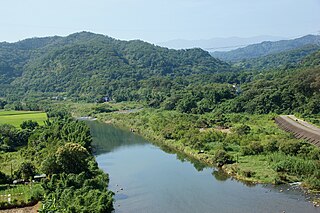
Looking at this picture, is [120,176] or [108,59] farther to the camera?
[108,59]

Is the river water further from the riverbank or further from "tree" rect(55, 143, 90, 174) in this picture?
"tree" rect(55, 143, 90, 174)

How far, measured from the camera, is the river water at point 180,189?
74.1 ft

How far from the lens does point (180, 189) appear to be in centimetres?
2639

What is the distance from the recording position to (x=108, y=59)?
11100 cm

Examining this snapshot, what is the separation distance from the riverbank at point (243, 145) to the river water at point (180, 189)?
1.11 metres

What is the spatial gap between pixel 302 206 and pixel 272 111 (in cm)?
3190

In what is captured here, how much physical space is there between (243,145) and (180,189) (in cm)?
1021

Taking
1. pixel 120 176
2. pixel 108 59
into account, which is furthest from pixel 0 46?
pixel 120 176

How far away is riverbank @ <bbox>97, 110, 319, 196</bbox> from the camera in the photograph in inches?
1059

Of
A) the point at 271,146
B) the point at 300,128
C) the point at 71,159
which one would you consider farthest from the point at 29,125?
the point at 300,128

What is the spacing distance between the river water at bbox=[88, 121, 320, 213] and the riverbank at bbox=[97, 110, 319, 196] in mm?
1112

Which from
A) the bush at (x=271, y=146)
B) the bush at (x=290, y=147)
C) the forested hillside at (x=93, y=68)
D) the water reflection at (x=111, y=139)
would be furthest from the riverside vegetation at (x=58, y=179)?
the forested hillside at (x=93, y=68)

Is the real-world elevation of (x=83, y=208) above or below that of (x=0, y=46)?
below

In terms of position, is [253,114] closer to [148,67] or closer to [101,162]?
[101,162]
